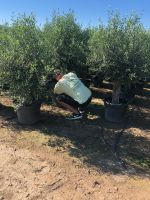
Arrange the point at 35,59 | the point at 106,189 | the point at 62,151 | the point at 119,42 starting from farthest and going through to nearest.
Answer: the point at 119,42 < the point at 35,59 < the point at 62,151 < the point at 106,189

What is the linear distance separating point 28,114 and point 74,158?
2248 mm

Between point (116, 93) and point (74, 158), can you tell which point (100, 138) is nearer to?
point (74, 158)

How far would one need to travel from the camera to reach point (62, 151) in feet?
22.0

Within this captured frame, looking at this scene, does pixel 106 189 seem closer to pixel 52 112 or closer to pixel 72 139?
pixel 72 139

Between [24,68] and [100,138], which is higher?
[24,68]

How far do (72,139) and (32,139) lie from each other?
36.1 inches

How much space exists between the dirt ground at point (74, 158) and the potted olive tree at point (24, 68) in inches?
20.8

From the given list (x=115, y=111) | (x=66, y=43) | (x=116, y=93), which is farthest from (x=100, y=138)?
(x=66, y=43)

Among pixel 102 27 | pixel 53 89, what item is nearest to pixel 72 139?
pixel 53 89

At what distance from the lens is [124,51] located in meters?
8.26

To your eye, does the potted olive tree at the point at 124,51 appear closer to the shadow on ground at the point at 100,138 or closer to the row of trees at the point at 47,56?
the row of trees at the point at 47,56

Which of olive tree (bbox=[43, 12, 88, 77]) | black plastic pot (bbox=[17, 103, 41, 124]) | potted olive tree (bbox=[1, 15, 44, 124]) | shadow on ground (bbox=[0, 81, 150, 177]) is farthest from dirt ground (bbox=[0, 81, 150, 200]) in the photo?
olive tree (bbox=[43, 12, 88, 77])

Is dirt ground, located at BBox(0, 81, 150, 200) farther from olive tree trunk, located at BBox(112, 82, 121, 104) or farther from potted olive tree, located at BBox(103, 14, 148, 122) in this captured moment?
potted olive tree, located at BBox(103, 14, 148, 122)

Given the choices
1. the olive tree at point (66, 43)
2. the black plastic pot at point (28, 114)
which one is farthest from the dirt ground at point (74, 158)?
the olive tree at point (66, 43)
